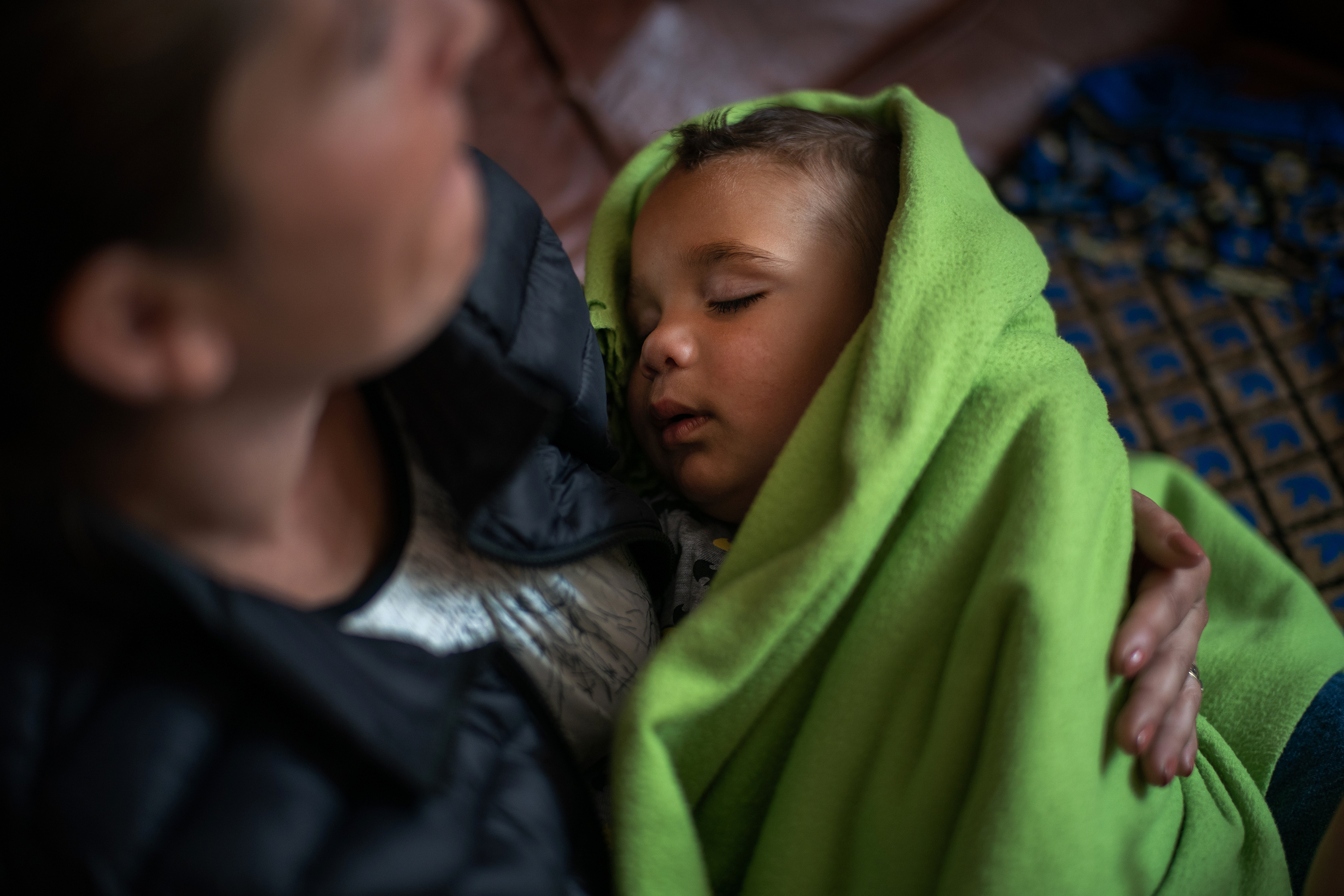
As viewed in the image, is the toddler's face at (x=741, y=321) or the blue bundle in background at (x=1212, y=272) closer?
the toddler's face at (x=741, y=321)

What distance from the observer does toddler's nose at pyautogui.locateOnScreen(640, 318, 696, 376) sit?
3.07 ft

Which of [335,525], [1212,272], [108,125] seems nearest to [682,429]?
[335,525]

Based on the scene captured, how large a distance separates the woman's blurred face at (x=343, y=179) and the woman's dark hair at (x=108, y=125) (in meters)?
0.01

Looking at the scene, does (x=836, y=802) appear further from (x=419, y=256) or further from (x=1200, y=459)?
(x=1200, y=459)

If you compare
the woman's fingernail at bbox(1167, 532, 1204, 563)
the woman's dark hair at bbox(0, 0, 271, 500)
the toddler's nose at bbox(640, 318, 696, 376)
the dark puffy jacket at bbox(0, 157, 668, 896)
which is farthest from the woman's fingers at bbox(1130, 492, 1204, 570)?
the woman's dark hair at bbox(0, 0, 271, 500)

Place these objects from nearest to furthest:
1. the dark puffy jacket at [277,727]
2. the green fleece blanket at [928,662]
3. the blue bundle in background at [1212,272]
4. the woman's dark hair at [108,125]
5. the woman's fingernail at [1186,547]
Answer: the woman's dark hair at [108,125]
the dark puffy jacket at [277,727]
the green fleece blanket at [928,662]
the woman's fingernail at [1186,547]
the blue bundle in background at [1212,272]

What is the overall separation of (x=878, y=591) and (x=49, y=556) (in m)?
0.58

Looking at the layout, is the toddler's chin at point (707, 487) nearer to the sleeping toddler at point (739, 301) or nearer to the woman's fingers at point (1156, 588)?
the sleeping toddler at point (739, 301)

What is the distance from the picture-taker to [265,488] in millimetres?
557

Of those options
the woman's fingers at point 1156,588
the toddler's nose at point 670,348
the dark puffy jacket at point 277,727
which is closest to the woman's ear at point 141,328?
the dark puffy jacket at point 277,727

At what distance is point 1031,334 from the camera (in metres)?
0.87

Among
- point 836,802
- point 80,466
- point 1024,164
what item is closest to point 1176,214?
point 1024,164

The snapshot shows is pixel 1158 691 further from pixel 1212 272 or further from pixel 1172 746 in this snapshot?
pixel 1212 272

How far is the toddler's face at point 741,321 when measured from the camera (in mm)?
932
